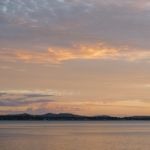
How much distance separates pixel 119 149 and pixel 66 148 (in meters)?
7.70

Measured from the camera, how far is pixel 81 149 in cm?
6028

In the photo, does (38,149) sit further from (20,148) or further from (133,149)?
(133,149)

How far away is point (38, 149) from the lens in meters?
61.0

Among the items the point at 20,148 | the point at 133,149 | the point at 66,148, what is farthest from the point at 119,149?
the point at 20,148

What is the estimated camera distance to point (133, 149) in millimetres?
59750

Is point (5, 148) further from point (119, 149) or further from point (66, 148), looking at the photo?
point (119, 149)

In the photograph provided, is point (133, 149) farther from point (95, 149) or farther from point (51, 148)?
point (51, 148)

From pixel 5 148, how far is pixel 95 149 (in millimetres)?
12348

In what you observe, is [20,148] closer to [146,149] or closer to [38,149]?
[38,149]

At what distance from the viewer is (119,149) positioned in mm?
59656

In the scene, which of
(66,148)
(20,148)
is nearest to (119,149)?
(66,148)

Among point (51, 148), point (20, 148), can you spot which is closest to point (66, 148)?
point (51, 148)

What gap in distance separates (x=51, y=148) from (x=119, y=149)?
965 centimetres

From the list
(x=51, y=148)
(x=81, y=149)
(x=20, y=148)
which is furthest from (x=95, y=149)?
(x=20, y=148)
